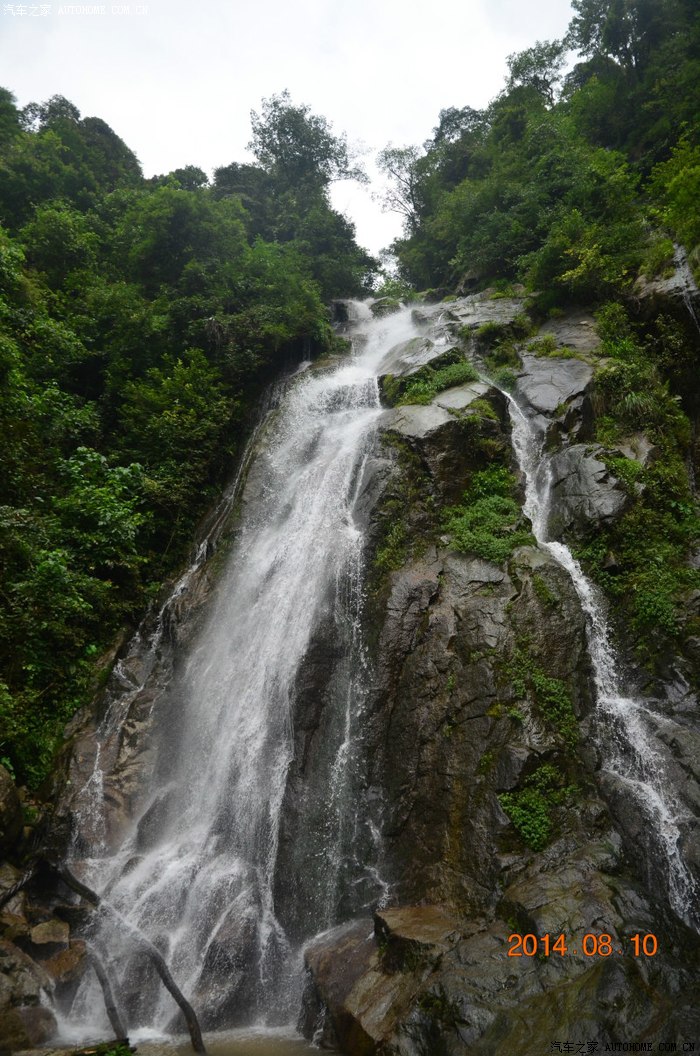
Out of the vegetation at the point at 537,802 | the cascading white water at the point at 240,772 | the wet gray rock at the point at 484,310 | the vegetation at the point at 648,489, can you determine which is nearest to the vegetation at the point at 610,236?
the vegetation at the point at 648,489

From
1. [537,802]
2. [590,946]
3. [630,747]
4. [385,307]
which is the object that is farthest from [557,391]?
[385,307]

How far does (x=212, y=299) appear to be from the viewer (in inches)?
704

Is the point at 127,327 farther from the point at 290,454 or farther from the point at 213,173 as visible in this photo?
the point at 213,173

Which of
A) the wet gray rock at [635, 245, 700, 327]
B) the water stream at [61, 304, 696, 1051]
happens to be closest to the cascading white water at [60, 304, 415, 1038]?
the water stream at [61, 304, 696, 1051]

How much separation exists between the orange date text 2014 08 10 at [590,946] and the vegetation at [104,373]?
7.86 m

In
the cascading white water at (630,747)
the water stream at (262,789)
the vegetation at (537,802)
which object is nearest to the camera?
the cascading white water at (630,747)

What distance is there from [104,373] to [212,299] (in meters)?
4.53

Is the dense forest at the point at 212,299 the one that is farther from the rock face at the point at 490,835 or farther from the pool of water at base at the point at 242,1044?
the pool of water at base at the point at 242,1044

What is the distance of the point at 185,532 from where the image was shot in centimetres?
1377

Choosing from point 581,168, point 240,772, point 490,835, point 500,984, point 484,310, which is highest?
point 581,168

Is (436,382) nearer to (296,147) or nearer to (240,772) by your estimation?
(240,772)

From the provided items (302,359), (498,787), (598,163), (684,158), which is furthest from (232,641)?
(598,163)

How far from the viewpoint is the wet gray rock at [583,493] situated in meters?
9.58

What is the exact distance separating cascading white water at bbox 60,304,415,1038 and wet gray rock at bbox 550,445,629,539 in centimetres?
415
